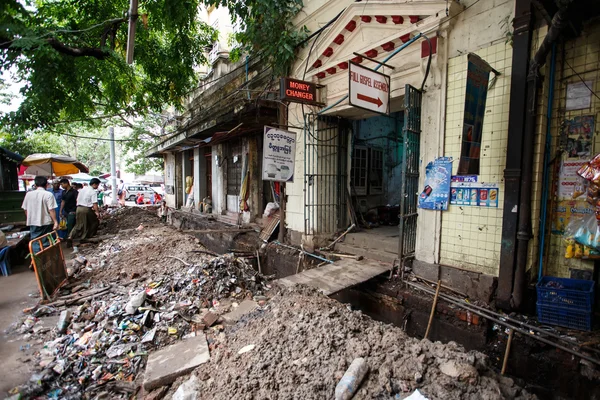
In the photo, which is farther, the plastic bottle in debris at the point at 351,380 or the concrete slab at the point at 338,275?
the concrete slab at the point at 338,275

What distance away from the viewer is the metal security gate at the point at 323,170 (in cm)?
651

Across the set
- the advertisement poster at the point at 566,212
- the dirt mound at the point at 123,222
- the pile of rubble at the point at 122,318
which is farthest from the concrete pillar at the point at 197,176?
the advertisement poster at the point at 566,212

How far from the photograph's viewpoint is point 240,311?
4312mm

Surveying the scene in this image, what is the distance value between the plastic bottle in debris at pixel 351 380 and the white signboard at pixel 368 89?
3427 mm

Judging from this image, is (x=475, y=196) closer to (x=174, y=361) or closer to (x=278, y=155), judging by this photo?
(x=278, y=155)

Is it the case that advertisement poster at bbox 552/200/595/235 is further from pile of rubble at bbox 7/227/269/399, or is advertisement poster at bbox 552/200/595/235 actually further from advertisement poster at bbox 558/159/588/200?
pile of rubble at bbox 7/227/269/399

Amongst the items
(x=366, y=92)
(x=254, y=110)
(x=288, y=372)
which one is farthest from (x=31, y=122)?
(x=288, y=372)

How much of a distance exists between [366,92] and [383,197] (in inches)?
189

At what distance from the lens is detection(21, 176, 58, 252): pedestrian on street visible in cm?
643

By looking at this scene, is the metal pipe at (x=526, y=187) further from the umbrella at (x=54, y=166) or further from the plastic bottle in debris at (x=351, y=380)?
the umbrella at (x=54, y=166)

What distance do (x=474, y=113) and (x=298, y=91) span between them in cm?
335

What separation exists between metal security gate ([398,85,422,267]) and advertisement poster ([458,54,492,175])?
1067mm

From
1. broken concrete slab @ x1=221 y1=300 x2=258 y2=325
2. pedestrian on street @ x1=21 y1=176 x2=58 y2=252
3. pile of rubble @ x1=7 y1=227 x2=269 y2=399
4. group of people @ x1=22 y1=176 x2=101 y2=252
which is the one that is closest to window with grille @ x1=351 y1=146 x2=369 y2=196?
pile of rubble @ x1=7 y1=227 x2=269 y2=399

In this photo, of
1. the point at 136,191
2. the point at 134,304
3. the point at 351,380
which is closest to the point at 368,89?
the point at 351,380
